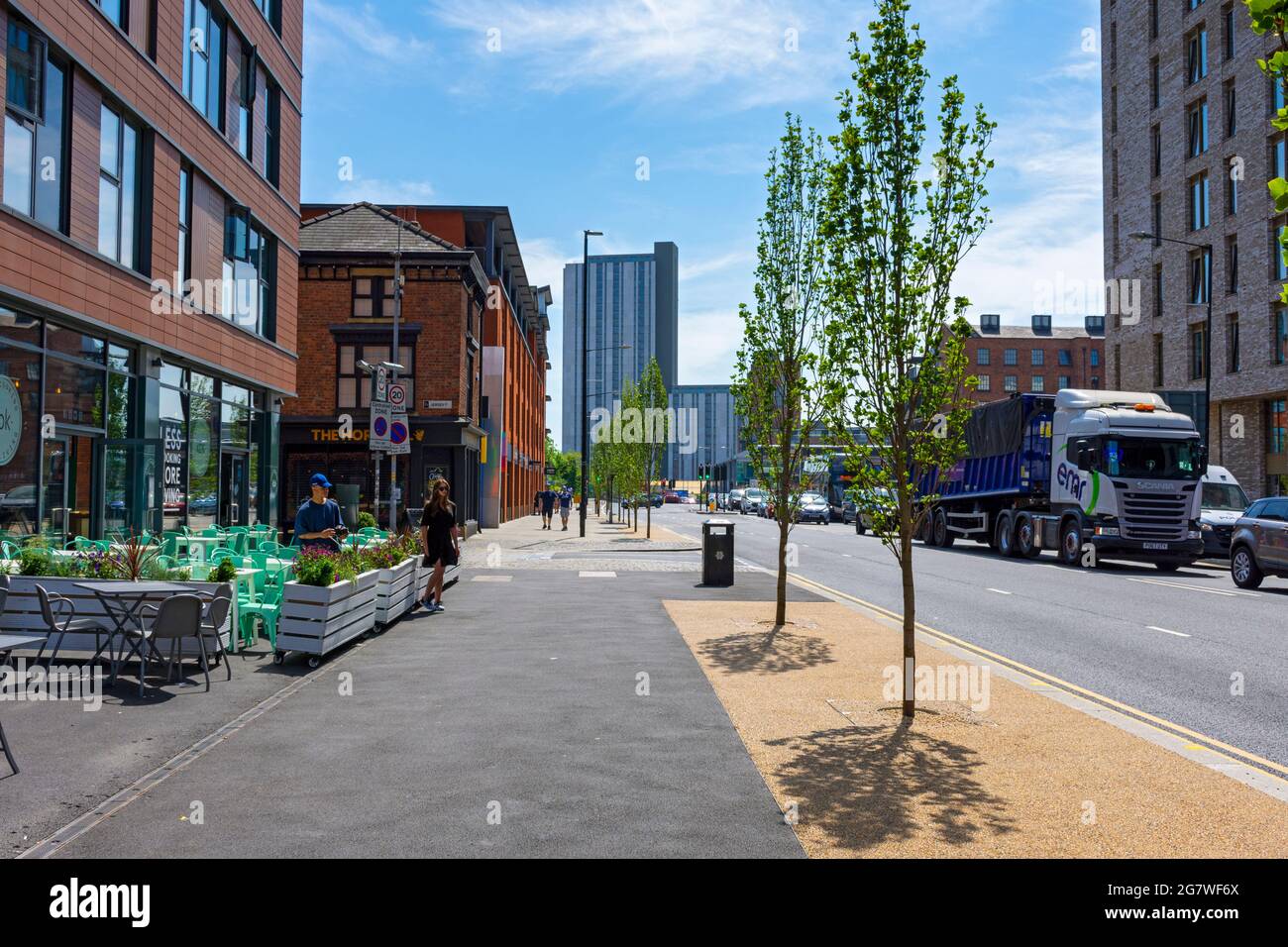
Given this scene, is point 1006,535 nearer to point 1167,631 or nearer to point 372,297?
point 1167,631

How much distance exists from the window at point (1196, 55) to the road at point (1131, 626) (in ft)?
101

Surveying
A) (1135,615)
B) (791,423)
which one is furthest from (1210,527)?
(791,423)

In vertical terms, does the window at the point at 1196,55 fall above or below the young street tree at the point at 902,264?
above

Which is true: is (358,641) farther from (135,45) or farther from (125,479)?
(135,45)

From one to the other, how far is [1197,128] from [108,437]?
48.5 meters

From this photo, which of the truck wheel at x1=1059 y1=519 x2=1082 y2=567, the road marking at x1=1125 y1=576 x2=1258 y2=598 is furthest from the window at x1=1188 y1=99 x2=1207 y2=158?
the road marking at x1=1125 y1=576 x2=1258 y2=598

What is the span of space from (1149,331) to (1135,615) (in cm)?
4172

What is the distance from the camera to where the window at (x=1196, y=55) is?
A: 152 ft

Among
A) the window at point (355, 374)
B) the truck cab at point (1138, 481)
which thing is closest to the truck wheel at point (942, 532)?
the truck cab at point (1138, 481)

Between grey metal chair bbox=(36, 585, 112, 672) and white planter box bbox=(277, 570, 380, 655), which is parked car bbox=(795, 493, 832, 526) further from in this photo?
→ grey metal chair bbox=(36, 585, 112, 672)

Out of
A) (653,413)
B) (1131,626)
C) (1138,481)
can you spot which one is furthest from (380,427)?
(653,413)

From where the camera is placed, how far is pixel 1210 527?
26000 mm

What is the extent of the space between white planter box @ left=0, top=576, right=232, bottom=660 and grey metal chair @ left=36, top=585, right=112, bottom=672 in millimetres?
39

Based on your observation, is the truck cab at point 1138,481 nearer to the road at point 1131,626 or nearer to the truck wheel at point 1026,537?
the road at point 1131,626
